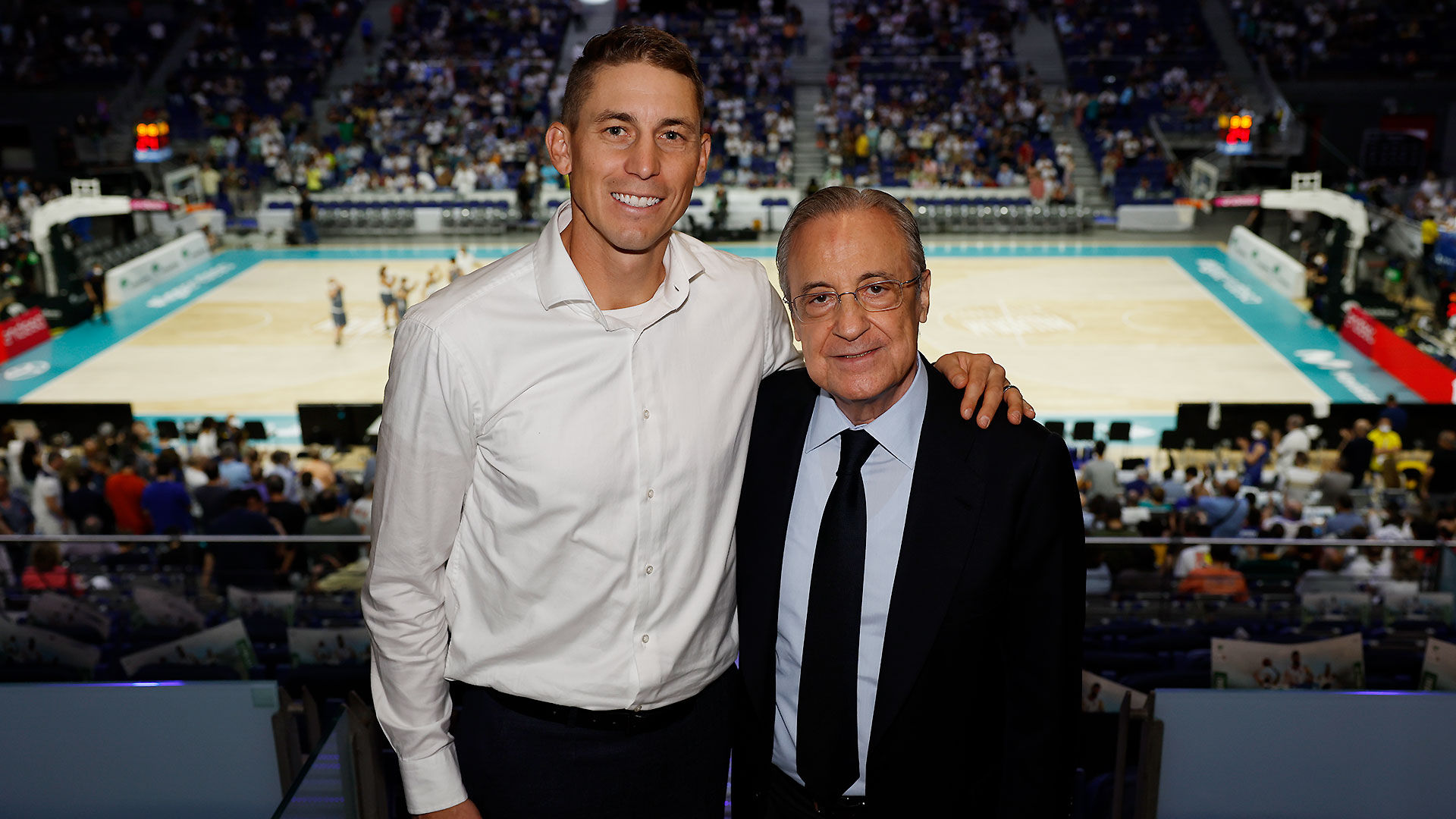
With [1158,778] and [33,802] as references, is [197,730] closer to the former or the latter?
[33,802]

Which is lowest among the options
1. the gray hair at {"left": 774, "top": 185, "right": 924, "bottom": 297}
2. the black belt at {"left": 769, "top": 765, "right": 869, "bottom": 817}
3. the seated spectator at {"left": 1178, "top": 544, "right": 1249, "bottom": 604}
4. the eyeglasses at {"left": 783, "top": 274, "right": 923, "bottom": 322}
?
the seated spectator at {"left": 1178, "top": 544, "right": 1249, "bottom": 604}

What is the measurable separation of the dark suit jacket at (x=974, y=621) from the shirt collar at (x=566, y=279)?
0.49m

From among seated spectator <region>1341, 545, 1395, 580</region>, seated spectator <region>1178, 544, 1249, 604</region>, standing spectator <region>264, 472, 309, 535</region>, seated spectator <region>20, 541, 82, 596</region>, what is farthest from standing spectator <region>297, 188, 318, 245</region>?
seated spectator <region>1341, 545, 1395, 580</region>

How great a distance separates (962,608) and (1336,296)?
68.6 feet

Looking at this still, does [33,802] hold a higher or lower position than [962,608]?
lower

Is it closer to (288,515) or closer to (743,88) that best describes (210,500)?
(288,515)

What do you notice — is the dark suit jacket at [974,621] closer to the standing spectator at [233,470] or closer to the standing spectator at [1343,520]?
the standing spectator at [1343,520]

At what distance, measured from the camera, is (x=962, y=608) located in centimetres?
257

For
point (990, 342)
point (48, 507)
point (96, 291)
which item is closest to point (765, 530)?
point (48, 507)

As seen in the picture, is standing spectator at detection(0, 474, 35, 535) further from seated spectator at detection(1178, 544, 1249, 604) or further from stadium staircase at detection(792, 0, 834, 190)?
stadium staircase at detection(792, 0, 834, 190)

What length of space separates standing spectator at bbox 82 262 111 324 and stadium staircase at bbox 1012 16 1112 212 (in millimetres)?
23280

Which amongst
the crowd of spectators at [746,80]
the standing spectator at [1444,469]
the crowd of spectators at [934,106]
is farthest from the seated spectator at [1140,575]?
the crowd of spectators at [746,80]

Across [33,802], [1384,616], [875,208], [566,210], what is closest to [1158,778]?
[875,208]

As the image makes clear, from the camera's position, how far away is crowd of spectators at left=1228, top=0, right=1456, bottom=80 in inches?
1364
